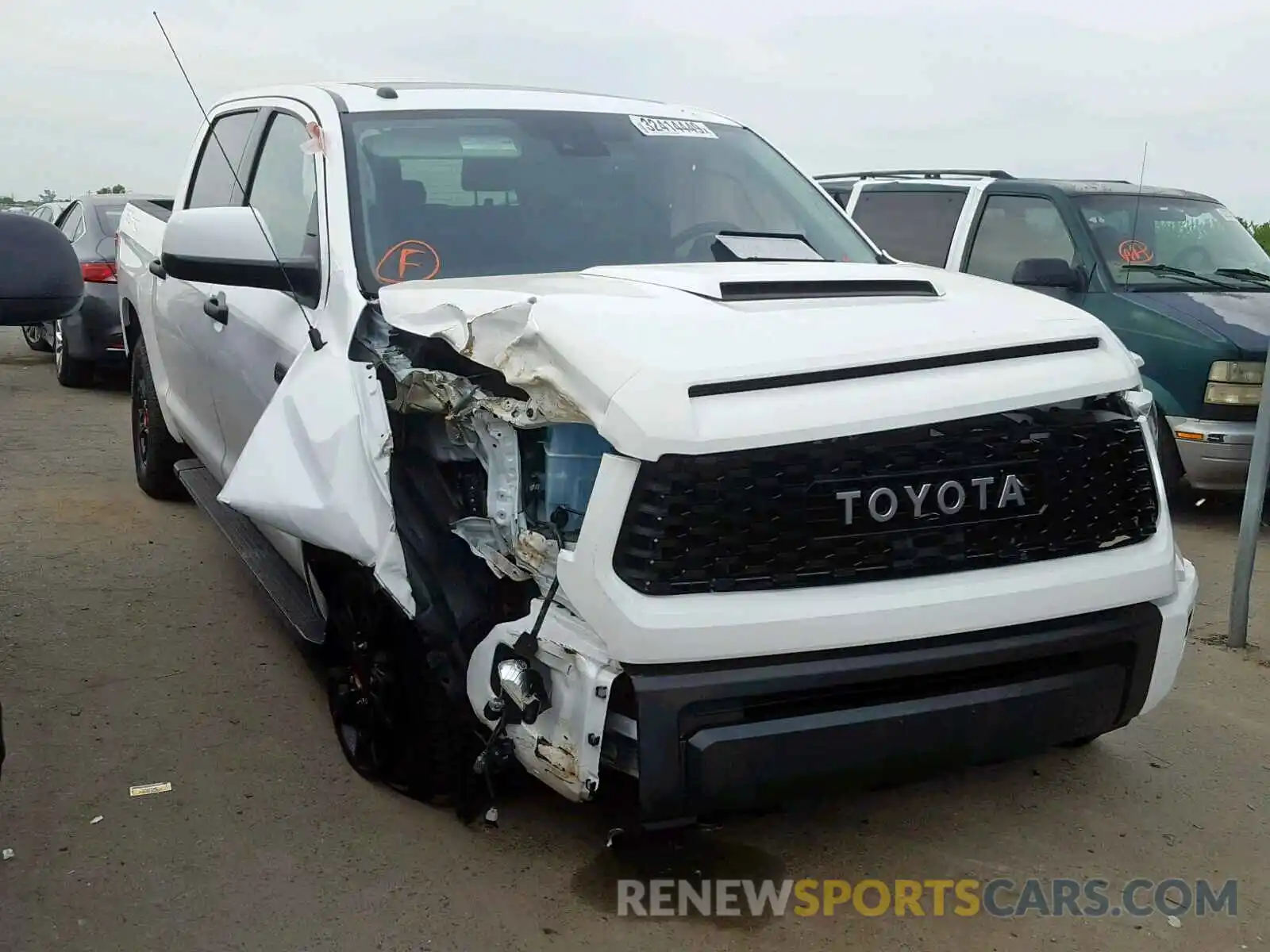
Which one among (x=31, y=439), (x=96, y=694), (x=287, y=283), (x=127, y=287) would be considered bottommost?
(x=31, y=439)

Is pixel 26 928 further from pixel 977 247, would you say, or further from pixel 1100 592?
pixel 977 247

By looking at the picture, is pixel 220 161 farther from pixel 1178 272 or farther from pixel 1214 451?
pixel 1178 272

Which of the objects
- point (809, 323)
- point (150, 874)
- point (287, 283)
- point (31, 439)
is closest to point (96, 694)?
point (150, 874)

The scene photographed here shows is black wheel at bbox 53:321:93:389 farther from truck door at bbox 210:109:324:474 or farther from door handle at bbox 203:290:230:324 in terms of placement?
door handle at bbox 203:290:230:324

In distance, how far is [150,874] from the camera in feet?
10.3

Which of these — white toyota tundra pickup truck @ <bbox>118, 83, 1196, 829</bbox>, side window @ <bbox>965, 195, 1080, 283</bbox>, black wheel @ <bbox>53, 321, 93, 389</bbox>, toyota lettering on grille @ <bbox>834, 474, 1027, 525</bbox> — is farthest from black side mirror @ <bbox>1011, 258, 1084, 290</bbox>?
black wheel @ <bbox>53, 321, 93, 389</bbox>

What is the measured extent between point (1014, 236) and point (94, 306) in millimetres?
7119

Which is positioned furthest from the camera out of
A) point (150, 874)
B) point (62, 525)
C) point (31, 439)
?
point (31, 439)

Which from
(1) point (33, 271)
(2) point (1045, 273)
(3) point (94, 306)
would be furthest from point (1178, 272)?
(3) point (94, 306)

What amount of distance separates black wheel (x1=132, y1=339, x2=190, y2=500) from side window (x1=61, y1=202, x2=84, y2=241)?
4.35 m

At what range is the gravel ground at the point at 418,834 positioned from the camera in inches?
115

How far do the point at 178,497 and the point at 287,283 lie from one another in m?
3.50

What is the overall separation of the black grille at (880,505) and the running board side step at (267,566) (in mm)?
1525

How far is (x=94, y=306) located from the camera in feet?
33.4
